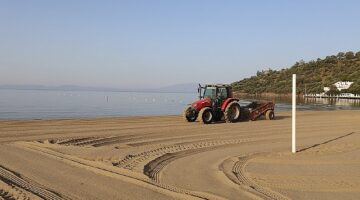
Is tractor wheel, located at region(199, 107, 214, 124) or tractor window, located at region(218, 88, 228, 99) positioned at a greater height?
tractor window, located at region(218, 88, 228, 99)

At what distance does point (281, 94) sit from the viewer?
349 feet

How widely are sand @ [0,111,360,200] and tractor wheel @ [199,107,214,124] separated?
4.78 metres

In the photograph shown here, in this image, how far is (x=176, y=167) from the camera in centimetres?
913

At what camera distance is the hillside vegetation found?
10706cm

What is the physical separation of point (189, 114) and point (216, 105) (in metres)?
1.37

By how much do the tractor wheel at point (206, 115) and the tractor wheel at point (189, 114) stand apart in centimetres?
89

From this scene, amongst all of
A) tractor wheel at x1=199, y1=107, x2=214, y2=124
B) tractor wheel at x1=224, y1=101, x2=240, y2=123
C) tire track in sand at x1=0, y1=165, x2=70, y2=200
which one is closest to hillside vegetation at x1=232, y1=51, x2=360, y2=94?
tractor wheel at x1=224, y1=101, x2=240, y2=123

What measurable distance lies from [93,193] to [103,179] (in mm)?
1012

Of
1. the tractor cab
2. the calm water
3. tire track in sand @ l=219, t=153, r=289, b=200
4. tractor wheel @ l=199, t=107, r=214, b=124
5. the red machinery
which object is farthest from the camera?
the calm water

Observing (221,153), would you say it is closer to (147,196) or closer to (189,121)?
(147,196)

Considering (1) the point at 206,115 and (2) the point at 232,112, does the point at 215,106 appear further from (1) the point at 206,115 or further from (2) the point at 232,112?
(2) the point at 232,112

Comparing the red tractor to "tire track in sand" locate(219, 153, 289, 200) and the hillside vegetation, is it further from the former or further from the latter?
the hillside vegetation

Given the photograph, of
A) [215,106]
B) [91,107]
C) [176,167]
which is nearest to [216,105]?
[215,106]

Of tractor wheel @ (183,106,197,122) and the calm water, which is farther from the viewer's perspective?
the calm water
